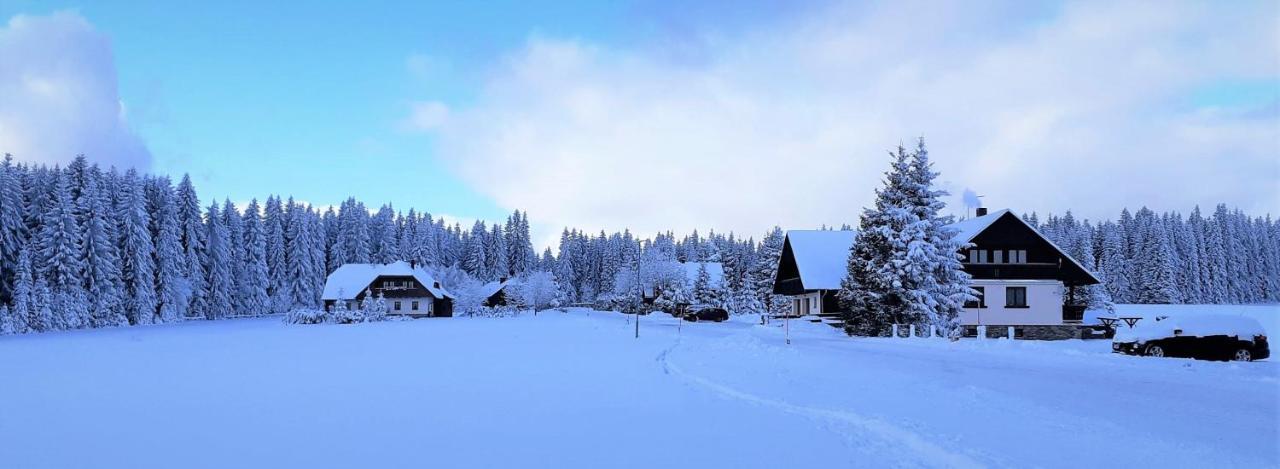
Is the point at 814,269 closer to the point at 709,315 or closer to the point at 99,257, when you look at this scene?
the point at 709,315

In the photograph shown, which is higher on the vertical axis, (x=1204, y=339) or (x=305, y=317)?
(x=1204, y=339)

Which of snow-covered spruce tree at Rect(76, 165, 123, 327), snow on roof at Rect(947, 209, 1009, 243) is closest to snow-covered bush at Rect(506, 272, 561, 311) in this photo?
snow-covered spruce tree at Rect(76, 165, 123, 327)

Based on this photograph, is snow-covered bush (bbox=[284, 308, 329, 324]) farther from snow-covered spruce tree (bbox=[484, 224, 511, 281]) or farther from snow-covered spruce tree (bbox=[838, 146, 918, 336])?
snow-covered spruce tree (bbox=[484, 224, 511, 281])

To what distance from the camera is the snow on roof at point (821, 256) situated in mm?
46656

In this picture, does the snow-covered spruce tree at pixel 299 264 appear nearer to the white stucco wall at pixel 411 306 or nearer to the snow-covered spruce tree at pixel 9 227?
the white stucco wall at pixel 411 306

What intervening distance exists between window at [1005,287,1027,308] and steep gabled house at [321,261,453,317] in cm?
6242

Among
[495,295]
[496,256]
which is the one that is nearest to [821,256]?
[495,295]

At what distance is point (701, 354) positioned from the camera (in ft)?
76.2

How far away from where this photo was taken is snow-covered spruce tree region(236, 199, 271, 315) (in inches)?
3167

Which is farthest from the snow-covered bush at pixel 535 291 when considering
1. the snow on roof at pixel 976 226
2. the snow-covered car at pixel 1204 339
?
the snow-covered car at pixel 1204 339

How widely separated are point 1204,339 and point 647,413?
64.1ft

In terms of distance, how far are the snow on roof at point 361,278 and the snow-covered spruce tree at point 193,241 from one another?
12153 mm

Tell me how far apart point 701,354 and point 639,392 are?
9.67 m

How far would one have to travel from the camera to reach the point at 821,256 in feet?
163
